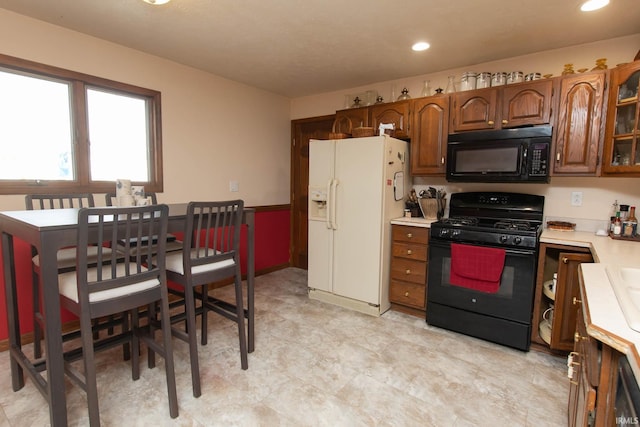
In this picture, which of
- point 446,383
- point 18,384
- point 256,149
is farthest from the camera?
point 256,149

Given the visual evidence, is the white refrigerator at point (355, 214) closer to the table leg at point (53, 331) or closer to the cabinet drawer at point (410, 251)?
the cabinet drawer at point (410, 251)

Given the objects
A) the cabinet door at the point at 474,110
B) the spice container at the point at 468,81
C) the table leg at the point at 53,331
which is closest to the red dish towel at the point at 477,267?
the cabinet door at the point at 474,110

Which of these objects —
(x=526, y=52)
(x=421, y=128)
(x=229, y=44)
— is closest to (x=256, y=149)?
(x=229, y=44)

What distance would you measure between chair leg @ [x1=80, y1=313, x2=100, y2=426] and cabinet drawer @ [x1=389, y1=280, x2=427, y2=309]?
2389 mm

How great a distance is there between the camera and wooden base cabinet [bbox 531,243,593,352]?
7.24 feet

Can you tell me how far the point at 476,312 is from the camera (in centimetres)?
258

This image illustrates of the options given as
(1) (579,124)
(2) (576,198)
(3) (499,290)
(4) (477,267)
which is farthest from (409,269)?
(1) (579,124)

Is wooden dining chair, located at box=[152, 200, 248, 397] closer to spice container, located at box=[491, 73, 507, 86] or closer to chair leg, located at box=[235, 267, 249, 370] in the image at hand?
chair leg, located at box=[235, 267, 249, 370]

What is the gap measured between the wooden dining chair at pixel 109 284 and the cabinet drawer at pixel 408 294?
2.06 meters

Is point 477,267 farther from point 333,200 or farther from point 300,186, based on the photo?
point 300,186

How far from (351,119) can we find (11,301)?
3.11 metres

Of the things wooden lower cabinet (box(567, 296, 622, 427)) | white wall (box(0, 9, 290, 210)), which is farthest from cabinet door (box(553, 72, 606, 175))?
white wall (box(0, 9, 290, 210))

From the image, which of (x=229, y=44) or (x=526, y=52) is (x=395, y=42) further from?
(x=229, y=44)

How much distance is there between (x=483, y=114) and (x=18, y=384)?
12.4ft
